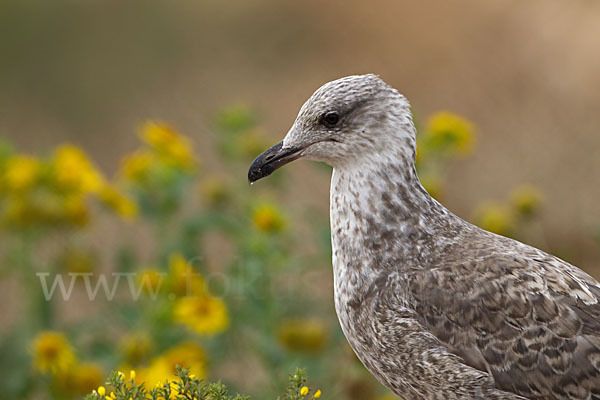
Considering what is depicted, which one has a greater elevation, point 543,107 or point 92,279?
point 543,107

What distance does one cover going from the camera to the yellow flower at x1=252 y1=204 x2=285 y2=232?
3.55 m

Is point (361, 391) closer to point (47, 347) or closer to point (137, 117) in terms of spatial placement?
point (47, 347)

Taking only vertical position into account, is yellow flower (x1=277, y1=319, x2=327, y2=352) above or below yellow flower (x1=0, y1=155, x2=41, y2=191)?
below

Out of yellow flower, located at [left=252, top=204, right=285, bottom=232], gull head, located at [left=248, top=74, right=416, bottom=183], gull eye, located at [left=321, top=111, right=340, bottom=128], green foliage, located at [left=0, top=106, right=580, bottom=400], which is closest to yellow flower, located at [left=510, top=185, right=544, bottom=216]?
green foliage, located at [left=0, top=106, right=580, bottom=400]

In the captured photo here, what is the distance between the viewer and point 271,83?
26.0ft

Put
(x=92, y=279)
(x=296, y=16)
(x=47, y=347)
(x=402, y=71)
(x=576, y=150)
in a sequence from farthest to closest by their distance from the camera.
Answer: (x=296, y=16)
(x=402, y=71)
(x=576, y=150)
(x=92, y=279)
(x=47, y=347)

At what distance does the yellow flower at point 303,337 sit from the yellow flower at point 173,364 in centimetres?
36

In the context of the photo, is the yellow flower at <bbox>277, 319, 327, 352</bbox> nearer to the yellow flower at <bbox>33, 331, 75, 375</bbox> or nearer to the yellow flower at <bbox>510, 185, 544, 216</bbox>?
the yellow flower at <bbox>33, 331, 75, 375</bbox>

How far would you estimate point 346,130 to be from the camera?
2.56 meters

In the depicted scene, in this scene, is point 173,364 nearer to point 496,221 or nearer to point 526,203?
point 496,221

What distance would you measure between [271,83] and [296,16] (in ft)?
2.72

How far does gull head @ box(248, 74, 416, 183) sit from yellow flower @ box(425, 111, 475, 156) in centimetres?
141

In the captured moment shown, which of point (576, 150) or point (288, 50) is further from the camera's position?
point (288, 50)

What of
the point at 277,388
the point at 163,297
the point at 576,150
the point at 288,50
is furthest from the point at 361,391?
the point at 288,50
